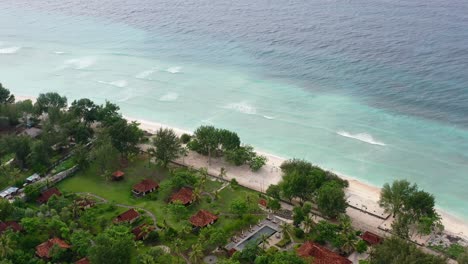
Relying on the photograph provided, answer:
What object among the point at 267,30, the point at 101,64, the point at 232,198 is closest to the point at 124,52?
the point at 101,64

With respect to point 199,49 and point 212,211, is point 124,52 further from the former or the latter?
point 212,211

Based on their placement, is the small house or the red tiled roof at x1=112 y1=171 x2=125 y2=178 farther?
the red tiled roof at x1=112 y1=171 x2=125 y2=178

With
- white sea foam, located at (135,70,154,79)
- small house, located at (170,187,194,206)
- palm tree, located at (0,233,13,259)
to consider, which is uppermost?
white sea foam, located at (135,70,154,79)

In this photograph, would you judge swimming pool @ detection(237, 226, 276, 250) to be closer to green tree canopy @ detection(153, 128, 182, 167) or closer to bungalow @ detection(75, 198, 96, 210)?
green tree canopy @ detection(153, 128, 182, 167)

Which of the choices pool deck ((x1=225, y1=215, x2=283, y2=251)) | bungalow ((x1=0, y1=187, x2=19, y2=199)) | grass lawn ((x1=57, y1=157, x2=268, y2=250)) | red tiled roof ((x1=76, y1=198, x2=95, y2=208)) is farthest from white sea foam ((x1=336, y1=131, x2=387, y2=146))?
bungalow ((x1=0, y1=187, x2=19, y2=199))

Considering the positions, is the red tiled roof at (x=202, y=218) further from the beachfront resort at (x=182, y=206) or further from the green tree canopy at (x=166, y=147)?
the green tree canopy at (x=166, y=147)

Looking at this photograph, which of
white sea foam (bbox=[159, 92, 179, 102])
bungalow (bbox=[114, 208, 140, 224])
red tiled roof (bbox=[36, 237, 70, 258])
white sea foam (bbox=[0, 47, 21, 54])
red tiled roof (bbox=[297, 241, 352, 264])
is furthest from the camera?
white sea foam (bbox=[0, 47, 21, 54])
